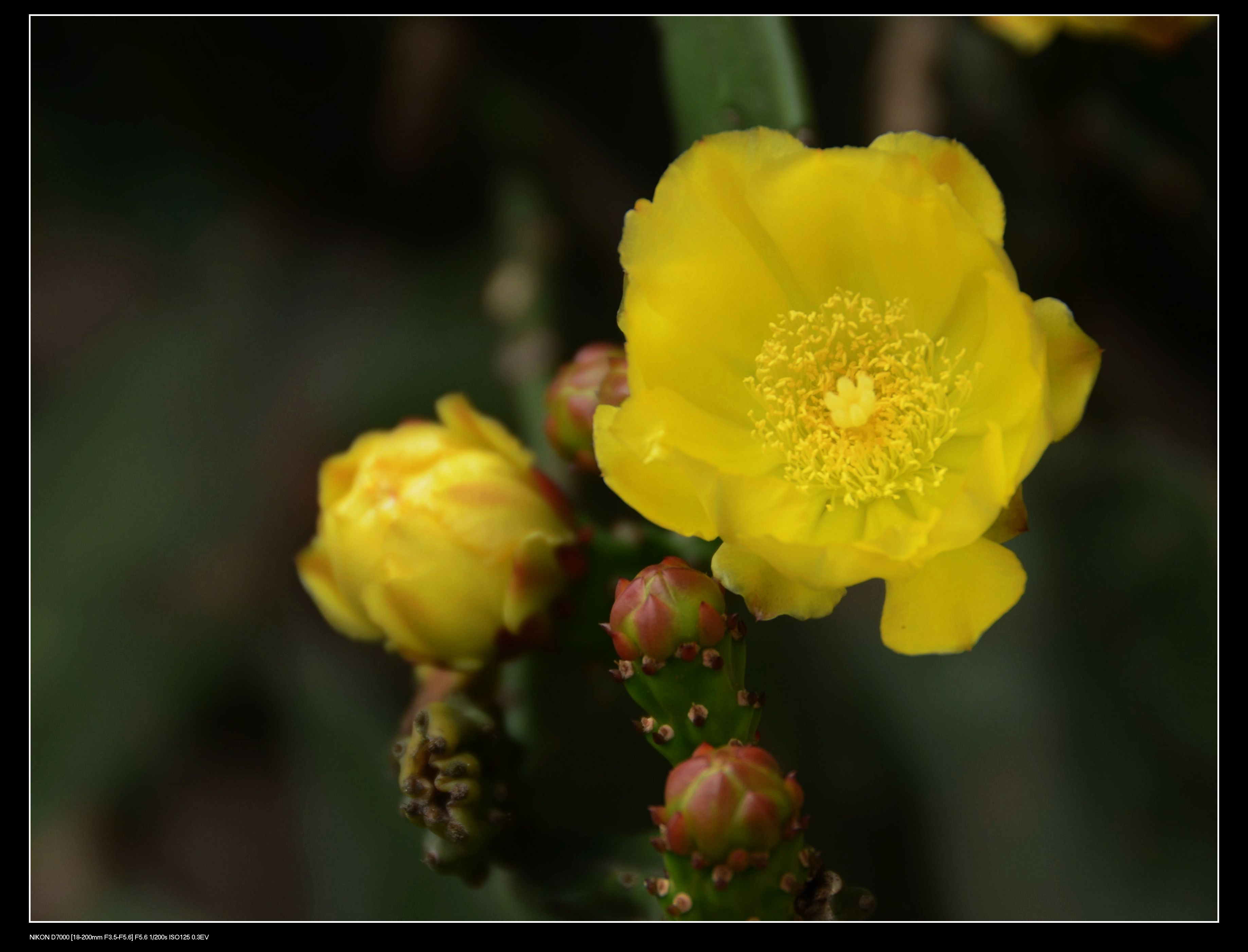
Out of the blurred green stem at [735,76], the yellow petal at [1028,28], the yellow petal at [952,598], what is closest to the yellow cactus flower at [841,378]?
the yellow petal at [952,598]

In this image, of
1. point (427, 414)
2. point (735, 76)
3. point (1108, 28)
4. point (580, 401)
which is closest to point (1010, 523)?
point (580, 401)

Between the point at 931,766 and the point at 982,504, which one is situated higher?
the point at 982,504

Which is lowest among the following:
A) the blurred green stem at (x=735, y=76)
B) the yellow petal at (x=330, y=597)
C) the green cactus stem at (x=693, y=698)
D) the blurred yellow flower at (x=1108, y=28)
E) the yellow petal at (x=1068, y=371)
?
the green cactus stem at (x=693, y=698)

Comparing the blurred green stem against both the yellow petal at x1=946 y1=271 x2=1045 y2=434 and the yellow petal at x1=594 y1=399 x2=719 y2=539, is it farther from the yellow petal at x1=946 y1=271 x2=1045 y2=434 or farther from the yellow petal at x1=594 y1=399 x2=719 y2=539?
the yellow petal at x1=594 y1=399 x2=719 y2=539

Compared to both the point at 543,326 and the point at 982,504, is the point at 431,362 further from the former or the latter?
the point at 982,504

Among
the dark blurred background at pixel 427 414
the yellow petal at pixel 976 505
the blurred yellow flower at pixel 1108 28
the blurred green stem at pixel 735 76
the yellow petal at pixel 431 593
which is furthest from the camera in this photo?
the dark blurred background at pixel 427 414

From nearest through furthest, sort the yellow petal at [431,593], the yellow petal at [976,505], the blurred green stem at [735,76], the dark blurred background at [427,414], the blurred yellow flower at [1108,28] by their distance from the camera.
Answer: the yellow petal at [976,505], the yellow petal at [431,593], the blurred green stem at [735,76], the blurred yellow flower at [1108,28], the dark blurred background at [427,414]

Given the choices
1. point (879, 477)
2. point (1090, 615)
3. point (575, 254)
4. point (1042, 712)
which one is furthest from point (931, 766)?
point (575, 254)

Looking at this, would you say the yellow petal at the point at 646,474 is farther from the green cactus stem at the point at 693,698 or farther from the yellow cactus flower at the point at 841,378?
the green cactus stem at the point at 693,698
